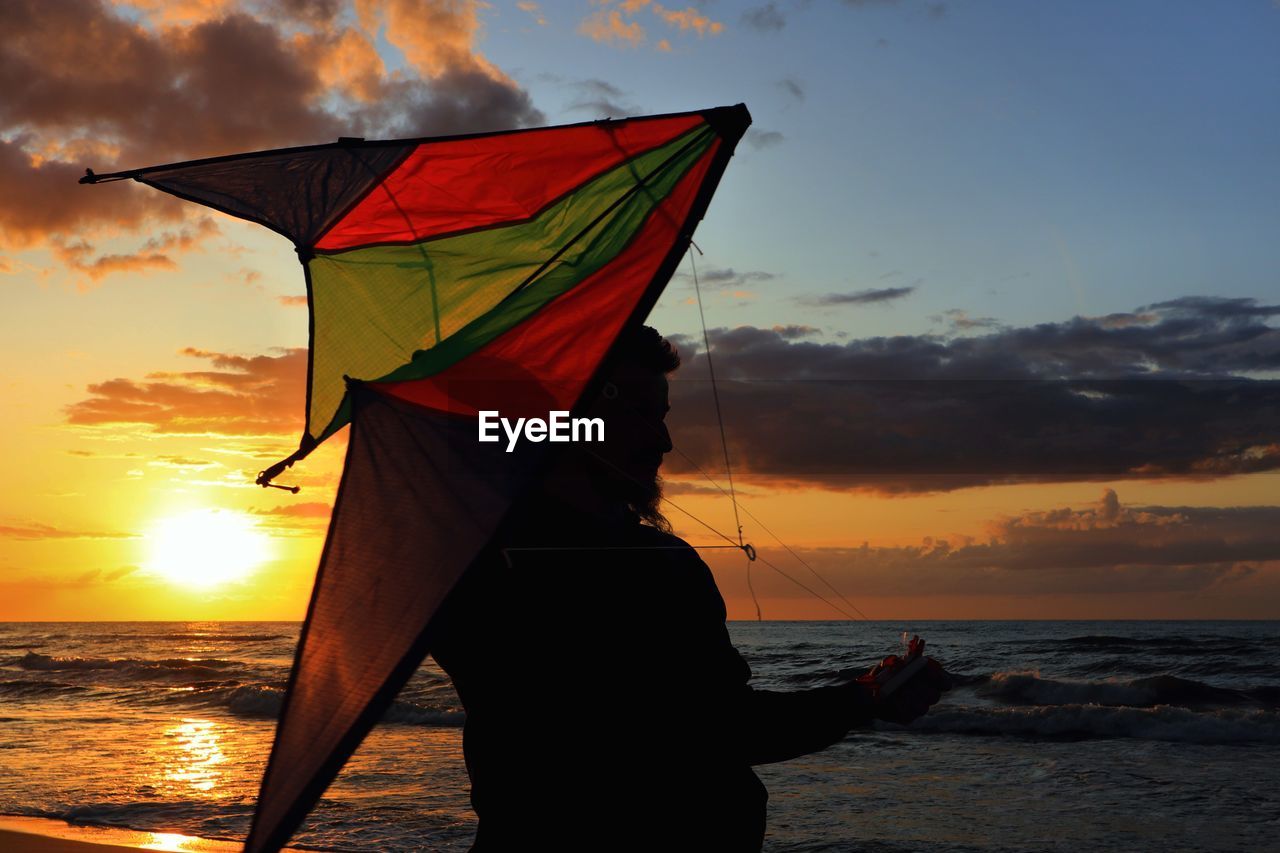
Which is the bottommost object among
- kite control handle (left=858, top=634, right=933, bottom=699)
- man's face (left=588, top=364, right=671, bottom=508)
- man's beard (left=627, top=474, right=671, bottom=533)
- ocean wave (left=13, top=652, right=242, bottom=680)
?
ocean wave (left=13, top=652, right=242, bottom=680)

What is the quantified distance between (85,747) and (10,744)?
119 cm

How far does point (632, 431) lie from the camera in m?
1.65

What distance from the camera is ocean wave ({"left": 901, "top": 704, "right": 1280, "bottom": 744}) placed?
1428 cm

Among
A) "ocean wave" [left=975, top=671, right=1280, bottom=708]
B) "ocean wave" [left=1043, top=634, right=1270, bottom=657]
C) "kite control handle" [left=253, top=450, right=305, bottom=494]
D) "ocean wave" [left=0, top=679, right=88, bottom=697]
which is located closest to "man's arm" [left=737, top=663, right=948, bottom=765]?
"kite control handle" [left=253, top=450, right=305, bottom=494]

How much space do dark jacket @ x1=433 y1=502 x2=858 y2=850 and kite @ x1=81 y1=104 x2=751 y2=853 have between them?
10 cm

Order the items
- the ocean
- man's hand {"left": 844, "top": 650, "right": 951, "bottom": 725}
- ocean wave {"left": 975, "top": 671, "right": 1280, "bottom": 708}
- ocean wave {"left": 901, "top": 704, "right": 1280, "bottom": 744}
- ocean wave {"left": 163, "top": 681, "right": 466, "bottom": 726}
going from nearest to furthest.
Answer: man's hand {"left": 844, "top": 650, "right": 951, "bottom": 725}, the ocean, ocean wave {"left": 901, "top": 704, "right": 1280, "bottom": 744}, ocean wave {"left": 163, "top": 681, "right": 466, "bottom": 726}, ocean wave {"left": 975, "top": 671, "right": 1280, "bottom": 708}

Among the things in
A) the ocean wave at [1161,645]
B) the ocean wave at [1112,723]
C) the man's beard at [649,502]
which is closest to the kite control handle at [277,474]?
the man's beard at [649,502]

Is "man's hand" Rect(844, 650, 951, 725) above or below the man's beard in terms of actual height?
below

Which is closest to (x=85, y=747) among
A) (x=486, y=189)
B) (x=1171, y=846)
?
(x=1171, y=846)

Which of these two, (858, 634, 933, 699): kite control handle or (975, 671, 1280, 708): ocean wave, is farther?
(975, 671, 1280, 708): ocean wave

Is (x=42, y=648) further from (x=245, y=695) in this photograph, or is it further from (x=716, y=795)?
(x=716, y=795)

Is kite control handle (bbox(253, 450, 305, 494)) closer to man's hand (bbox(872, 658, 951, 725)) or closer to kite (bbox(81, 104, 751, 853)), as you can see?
kite (bbox(81, 104, 751, 853))

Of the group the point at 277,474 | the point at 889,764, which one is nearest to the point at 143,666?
the point at 889,764

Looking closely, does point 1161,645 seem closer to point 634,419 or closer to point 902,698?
point 902,698
